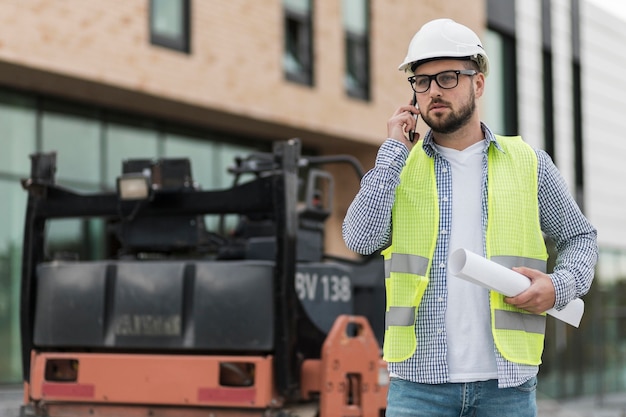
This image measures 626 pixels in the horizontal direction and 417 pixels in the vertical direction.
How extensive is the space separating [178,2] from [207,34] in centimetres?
64

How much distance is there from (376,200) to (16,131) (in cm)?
1362

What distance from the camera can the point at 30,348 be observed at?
23.1 ft

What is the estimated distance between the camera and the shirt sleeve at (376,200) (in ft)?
11.2

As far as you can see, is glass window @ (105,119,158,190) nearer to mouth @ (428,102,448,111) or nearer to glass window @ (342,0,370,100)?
glass window @ (342,0,370,100)

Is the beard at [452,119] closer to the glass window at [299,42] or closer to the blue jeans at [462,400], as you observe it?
the blue jeans at [462,400]

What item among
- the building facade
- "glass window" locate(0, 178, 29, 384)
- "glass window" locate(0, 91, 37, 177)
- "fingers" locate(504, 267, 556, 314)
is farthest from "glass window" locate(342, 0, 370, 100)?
"fingers" locate(504, 267, 556, 314)

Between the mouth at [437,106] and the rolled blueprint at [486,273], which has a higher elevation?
the mouth at [437,106]

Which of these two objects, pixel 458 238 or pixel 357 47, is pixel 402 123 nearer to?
pixel 458 238

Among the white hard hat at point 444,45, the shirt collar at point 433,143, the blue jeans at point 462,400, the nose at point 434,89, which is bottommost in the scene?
the blue jeans at point 462,400

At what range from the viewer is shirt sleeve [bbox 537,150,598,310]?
3.58m

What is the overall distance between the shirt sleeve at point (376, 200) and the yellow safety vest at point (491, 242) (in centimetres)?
9

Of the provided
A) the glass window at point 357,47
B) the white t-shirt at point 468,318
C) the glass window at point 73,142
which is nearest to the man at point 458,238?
the white t-shirt at point 468,318

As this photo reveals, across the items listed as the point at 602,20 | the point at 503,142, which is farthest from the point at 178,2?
the point at 602,20

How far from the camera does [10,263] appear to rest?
53.2ft
